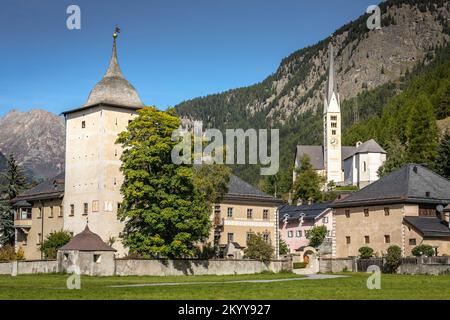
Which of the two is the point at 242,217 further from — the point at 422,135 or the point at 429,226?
the point at 422,135

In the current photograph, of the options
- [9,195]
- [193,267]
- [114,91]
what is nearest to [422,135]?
[9,195]

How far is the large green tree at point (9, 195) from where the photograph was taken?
84.3m

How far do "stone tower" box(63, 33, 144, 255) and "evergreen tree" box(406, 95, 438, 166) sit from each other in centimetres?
6597

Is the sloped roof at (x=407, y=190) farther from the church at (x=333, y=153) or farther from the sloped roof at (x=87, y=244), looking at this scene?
the church at (x=333, y=153)

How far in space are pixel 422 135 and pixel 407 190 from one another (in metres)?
68.8

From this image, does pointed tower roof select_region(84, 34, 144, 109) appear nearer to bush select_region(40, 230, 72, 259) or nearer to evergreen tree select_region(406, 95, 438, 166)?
bush select_region(40, 230, 72, 259)

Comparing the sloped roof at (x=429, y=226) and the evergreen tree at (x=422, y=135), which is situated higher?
the evergreen tree at (x=422, y=135)

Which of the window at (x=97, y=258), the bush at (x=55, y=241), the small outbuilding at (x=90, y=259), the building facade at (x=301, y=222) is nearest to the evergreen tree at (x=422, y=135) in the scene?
the building facade at (x=301, y=222)

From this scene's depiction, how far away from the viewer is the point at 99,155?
2687 inches

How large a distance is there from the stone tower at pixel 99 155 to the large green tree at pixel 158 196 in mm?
6943
